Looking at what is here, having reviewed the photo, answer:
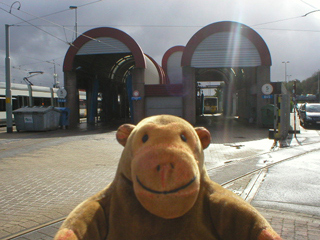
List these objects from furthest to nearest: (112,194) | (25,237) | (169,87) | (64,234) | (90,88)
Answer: (90,88) → (169,87) → (25,237) → (112,194) → (64,234)

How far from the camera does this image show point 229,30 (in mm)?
19906

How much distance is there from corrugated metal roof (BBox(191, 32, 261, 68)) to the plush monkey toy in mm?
18781

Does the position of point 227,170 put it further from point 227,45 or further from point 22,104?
point 22,104

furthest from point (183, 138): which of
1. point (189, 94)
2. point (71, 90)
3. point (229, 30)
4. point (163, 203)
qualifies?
point (71, 90)

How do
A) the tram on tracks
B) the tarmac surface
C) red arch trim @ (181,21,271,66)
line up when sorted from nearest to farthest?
the tarmac surface
red arch trim @ (181,21,271,66)
the tram on tracks

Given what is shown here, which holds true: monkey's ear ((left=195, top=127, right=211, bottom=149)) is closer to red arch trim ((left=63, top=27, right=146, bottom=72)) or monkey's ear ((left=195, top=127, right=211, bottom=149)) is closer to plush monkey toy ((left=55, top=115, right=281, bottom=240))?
plush monkey toy ((left=55, top=115, right=281, bottom=240))

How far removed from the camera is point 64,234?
192 centimetres

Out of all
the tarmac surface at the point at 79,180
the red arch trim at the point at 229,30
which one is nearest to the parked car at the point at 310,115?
the red arch trim at the point at 229,30

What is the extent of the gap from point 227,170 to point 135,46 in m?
15.4

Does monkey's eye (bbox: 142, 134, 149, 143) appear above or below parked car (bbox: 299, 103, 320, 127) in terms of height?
above

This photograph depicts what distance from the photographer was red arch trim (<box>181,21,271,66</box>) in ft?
64.5

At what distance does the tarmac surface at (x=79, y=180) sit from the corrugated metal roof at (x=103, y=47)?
10705 millimetres

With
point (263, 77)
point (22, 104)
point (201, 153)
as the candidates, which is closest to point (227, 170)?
point (201, 153)

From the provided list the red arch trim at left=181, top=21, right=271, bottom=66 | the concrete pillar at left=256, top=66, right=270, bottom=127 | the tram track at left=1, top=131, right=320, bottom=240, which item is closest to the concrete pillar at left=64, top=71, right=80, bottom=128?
the red arch trim at left=181, top=21, right=271, bottom=66
